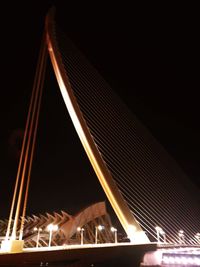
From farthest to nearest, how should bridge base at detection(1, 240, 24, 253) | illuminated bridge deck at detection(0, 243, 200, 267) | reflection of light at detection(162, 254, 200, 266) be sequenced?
bridge base at detection(1, 240, 24, 253), illuminated bridge deck at detection(0, 243, 200, 267), reflection of light at detection(162, 254, 200, 266)

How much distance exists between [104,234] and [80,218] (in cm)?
589

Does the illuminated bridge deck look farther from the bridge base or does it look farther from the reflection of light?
the bridge base

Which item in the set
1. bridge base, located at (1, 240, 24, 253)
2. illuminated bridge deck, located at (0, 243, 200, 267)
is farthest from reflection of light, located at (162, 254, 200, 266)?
bridge base, located at (1, 240, 24, 253)

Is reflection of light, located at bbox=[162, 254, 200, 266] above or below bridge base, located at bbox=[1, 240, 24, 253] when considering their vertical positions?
below

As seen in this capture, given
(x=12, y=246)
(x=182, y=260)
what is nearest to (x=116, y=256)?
(x=182, y=260)

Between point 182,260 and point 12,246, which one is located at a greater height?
point 12,246

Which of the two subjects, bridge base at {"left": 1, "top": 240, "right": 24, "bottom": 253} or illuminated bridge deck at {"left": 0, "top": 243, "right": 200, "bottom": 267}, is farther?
bridge base at {"left": 1, "top": 240, "right": 24, "bottom": 253}

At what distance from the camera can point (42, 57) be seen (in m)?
18.4

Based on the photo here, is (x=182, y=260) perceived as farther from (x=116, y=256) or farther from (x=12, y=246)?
(x=12, y=246)

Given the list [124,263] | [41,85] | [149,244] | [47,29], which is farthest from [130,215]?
[47,29]

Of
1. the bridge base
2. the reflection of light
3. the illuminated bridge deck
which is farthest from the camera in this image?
the bridge base

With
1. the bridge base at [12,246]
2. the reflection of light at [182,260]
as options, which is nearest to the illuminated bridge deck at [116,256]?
the reflection of light at [182,260]

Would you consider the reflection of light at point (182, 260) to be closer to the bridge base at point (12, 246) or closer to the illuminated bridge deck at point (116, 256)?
the illuminated bridge deck at point (116, 256)

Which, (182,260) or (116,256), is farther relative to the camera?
(116,256)
